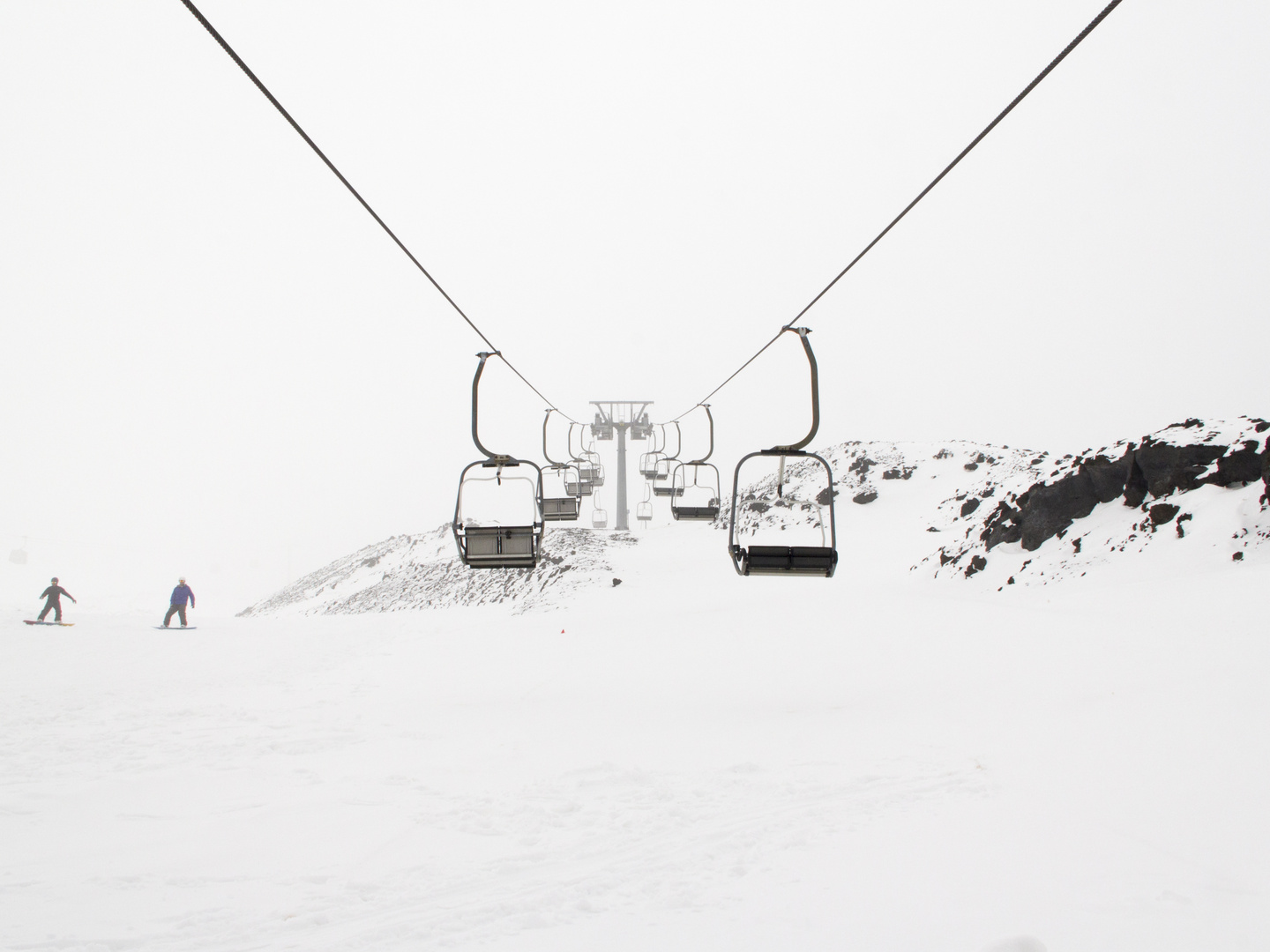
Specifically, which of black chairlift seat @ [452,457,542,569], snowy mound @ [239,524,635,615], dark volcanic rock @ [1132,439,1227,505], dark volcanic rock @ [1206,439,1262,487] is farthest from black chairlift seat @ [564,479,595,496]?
dark volcanic rock @ [1206,439,1262,487]

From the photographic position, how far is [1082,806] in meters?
6.47

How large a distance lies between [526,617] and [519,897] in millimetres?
18654

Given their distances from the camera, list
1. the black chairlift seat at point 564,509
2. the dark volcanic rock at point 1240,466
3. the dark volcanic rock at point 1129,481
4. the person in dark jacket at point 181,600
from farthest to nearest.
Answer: the person in dark jacket at point 181,600
the black chairlift seat at point 564,509
the dark volcanic rock at point 1129,481
the dark volcanic rock at point 1240,466

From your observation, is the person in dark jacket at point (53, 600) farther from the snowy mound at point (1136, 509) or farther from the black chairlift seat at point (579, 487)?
the snowy mound at point (1136, 509)

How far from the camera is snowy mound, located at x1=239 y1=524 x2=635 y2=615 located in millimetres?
28359

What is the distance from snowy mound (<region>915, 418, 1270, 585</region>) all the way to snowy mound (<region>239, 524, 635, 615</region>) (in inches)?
557

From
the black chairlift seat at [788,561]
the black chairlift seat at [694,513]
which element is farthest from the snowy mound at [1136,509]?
the black chairlift seat at [788,561]

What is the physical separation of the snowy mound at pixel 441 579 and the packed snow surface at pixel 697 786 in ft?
38.9

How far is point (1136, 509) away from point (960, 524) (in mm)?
9984

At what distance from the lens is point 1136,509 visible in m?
16.7

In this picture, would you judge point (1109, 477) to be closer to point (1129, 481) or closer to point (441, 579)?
point (1129, 481)

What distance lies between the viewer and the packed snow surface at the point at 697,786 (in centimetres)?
495

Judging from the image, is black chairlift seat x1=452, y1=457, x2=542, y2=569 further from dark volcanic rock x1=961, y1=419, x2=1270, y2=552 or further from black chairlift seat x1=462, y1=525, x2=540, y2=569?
dark volcanic rock x1=961, y1=419, x2=1270, y2=552

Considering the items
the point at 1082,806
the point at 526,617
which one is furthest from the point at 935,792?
the point at 526,617
